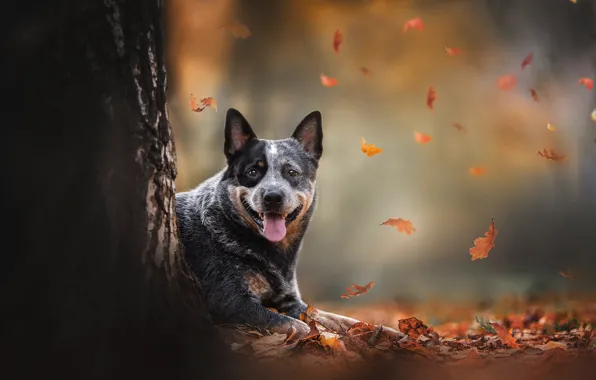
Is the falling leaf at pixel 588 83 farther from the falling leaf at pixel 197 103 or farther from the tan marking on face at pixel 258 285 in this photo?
the tan marking on face at pixel 258 285

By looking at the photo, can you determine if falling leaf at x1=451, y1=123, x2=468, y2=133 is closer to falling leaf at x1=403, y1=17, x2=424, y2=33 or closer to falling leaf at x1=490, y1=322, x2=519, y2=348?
falling leaf at x1=403, y1=17, x2=424, y2=33

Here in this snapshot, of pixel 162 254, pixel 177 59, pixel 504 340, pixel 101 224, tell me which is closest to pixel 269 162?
pixel 162 254

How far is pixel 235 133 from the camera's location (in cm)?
430

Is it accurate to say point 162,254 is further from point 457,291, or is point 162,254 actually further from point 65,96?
point 457,291

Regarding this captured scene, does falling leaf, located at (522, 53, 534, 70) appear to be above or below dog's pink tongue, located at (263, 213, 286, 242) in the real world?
above

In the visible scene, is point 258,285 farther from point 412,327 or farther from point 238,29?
point 238,29

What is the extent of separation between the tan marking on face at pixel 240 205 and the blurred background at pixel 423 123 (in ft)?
12.3

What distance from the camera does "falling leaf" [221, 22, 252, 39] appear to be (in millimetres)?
8359

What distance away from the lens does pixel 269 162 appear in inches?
167

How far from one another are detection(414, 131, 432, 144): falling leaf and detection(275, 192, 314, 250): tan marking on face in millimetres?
5646

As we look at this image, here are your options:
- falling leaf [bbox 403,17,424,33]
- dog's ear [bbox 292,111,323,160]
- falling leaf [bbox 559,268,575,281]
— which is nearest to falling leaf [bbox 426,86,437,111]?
falling leaf [bbox 403,17,424,33]

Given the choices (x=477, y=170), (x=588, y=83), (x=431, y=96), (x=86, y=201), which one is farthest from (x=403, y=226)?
(x=86, y=201)

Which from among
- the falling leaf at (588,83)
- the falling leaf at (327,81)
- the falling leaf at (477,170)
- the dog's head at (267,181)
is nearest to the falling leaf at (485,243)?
the falling leaf at (477,170)

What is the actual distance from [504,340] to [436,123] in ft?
19.4
